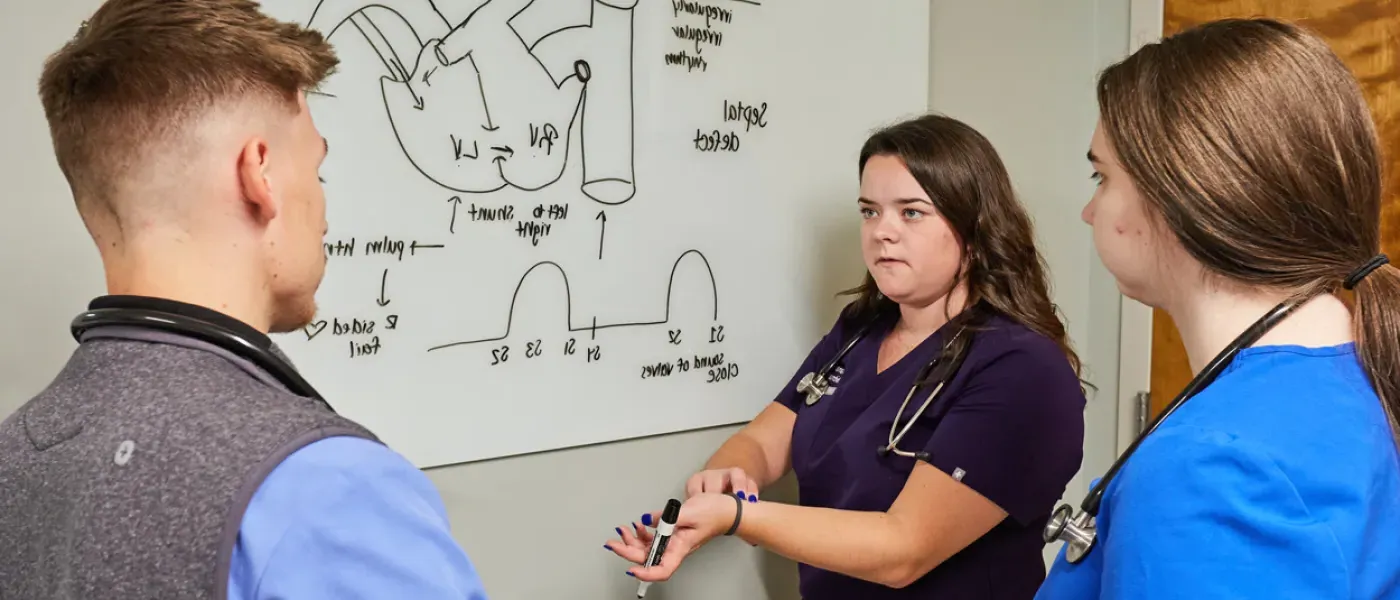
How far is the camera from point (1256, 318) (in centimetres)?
90

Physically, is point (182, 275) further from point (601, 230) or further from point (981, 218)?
point (981, 218)

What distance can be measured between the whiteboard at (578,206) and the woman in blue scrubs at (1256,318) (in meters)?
0.89

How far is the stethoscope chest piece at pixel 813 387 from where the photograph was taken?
1763 millimetres

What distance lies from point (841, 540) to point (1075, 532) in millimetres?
530

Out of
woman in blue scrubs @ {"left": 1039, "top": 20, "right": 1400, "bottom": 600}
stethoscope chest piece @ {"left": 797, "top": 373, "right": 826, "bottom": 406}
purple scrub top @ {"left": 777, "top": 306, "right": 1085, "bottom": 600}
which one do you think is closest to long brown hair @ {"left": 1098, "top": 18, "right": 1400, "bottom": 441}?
woman in blue scrubs @ {"left": 1039, "top": 20, "right": 1400, "bottom": 600}

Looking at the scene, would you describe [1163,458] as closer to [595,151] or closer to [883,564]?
[883,564]

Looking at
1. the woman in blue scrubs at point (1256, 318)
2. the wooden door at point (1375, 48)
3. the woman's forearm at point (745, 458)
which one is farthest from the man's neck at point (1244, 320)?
the wooden door at point (1375, 48)

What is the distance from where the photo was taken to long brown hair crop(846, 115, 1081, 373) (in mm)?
1609

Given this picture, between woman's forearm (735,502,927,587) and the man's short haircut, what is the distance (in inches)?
37.0

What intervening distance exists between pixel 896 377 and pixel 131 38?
1.21 meters

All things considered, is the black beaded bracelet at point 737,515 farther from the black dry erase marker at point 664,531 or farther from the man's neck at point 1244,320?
the man's neck at point 1244,320

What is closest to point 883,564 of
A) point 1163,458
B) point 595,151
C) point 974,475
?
point 974,475

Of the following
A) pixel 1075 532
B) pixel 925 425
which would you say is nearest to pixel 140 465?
pixel 1075 532

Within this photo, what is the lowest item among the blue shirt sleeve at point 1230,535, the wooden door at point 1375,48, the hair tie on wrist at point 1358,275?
→ the blue shirt sleeve at point 1230,535
